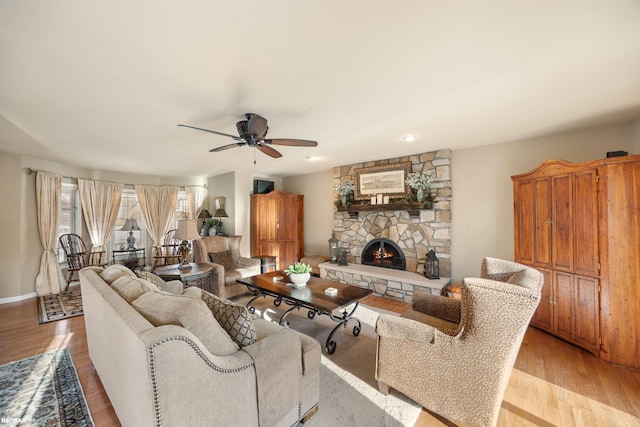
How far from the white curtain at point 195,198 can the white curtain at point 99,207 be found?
4.66 feet

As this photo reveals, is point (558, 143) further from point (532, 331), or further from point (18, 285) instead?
point (18, 285)

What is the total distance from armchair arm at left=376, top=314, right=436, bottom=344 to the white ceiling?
1.84 m

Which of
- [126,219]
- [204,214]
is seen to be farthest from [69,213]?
[204,214]

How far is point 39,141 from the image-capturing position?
343 centimetres

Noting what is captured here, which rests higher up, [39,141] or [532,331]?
[39,141]

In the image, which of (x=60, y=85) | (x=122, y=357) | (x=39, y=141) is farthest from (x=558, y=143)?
(x=39, y=141)

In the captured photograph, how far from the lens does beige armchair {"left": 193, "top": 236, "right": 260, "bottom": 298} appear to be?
3.84 m

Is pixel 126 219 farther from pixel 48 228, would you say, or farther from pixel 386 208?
pixel 386 208

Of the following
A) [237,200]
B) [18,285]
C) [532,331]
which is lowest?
[532,331]

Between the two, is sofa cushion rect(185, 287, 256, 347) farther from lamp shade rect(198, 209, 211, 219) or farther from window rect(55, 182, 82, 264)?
window rect(55, 182, 82, 264)

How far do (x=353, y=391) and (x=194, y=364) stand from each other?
138 cm

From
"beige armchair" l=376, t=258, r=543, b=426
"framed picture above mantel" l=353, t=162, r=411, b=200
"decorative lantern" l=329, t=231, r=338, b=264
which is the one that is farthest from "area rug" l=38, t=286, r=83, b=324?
"framed picture above mantel" l=353, t=162, r=411, b=200

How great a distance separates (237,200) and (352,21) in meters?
4.81

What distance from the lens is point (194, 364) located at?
1.11 metres
